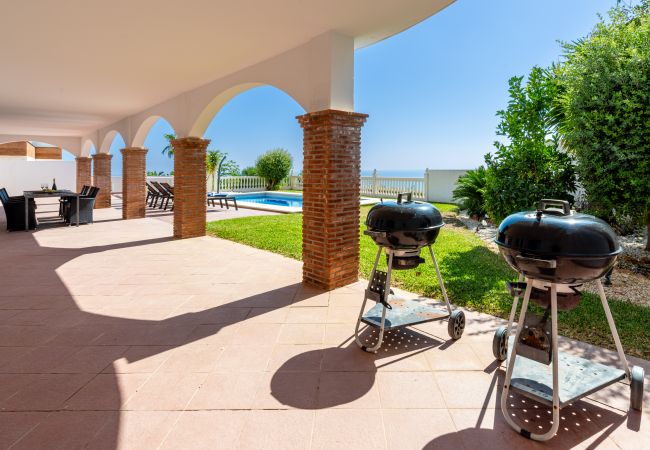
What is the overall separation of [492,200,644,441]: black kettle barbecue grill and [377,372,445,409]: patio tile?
422mm

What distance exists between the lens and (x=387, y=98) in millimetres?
52344

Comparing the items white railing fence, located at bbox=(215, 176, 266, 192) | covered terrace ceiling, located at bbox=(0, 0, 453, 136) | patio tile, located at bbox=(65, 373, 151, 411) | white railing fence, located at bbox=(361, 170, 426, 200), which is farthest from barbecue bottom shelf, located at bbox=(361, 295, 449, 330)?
white railing fence, located at bbox=(215, 176, 266, 192)

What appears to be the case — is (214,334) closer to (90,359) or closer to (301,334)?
(301,334)

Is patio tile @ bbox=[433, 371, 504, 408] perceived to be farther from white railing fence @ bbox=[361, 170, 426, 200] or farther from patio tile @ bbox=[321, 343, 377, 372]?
white railing fence @ bbox=[361, 170, 426, 200]

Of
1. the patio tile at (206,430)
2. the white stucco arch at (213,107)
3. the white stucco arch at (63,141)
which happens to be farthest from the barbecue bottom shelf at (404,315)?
the white stucco arch at (63,141)

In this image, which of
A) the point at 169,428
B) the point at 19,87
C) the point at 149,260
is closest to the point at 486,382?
the point at 169,428

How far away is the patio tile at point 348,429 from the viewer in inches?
74.9

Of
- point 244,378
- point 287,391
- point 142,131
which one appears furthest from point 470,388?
point 142,131

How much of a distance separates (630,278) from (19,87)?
11414mm

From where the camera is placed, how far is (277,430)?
200cm

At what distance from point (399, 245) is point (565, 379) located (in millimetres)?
1363

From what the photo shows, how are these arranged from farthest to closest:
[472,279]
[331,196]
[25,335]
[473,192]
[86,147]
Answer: [86,147], [473,192], [472,279], [331,196], [25,335]

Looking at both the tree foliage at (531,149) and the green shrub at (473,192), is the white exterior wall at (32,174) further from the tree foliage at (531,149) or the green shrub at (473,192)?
the tree foliage at (531,149)

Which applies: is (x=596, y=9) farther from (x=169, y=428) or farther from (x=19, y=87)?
(x=19, y=87)
